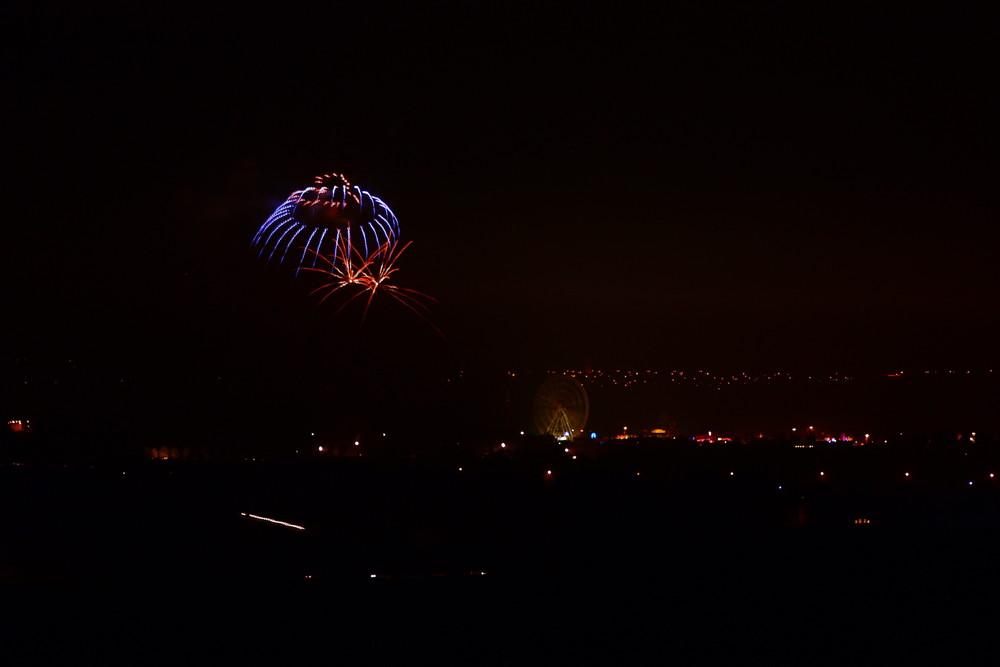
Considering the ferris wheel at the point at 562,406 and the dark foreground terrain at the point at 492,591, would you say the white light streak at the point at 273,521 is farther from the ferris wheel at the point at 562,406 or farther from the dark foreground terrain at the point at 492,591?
the ferris wheel at the point at 562,406

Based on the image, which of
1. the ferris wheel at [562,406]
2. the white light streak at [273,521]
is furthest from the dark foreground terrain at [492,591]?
the ferris wheel at [562,406]

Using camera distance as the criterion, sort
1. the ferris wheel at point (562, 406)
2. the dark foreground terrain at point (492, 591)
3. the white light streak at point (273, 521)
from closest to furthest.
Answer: the dark foreground terrain at point (492, 591), the white light streak at point (273, 521), the ferris wheel at point (562, 406)

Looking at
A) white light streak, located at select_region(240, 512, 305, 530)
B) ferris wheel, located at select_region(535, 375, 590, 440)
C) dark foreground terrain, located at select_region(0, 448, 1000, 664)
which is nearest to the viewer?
dark foreground terrain, located at select_region(0, 448, 1000, 664)

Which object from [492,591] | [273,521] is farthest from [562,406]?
[492,591]

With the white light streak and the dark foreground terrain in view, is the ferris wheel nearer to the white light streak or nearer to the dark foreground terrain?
the white light streak

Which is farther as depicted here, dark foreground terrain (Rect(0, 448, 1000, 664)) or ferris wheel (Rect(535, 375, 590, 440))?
ferris wheel (Rect(535, 375, 590, 440))

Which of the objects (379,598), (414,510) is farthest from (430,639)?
(414,510)

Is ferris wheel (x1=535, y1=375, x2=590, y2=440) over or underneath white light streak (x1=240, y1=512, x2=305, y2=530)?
over

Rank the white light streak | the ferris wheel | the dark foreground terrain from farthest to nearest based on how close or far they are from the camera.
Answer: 1. the ferris wheel
2. the white light streak
3. the dark foreground terrain

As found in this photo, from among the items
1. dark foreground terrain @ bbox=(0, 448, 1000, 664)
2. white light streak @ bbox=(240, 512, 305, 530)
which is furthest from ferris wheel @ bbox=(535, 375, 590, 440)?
dark foreground terrain @ bbox=(0, 448, 1000, 664)
